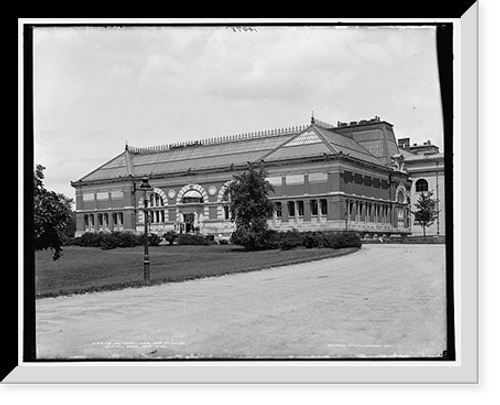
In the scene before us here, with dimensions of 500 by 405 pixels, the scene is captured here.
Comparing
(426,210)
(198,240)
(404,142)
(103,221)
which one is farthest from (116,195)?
(198,240)

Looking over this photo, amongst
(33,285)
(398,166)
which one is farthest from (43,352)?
(398,166)

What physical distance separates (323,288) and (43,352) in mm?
8080

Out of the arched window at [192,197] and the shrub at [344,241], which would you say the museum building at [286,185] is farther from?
the shrub at [344,241]

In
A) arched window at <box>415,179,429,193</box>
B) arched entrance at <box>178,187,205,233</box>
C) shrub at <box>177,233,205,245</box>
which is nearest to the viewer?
arched window at <box>415,179,429,193</box>

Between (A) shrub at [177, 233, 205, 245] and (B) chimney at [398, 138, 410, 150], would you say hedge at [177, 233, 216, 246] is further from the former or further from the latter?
(B) chimney at [398, 138, 410, 150]

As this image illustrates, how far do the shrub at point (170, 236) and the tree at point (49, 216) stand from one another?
10.9 m

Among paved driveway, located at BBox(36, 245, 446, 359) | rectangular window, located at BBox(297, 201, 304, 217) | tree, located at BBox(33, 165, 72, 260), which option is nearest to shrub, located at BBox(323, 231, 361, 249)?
rectangular window, located at BBox(297, 201, 304, 217)

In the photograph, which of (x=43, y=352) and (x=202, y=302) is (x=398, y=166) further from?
(x=43, y=352)

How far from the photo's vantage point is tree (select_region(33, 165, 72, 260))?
11.8 metres

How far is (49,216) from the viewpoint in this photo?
1240cm

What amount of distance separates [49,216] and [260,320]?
5.30m

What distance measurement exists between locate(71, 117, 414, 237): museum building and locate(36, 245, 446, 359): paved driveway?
4.22m

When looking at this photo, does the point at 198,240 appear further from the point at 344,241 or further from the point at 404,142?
the point at 404,142

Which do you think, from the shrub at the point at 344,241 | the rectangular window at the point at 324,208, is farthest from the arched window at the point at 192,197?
the shrub at the point at 344,241
